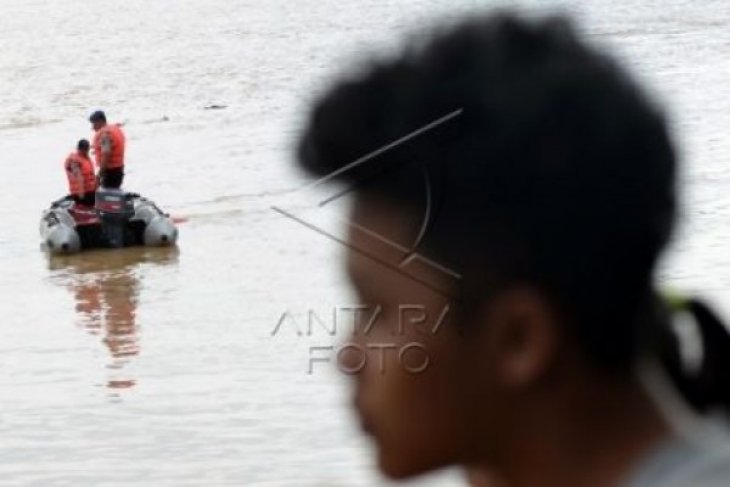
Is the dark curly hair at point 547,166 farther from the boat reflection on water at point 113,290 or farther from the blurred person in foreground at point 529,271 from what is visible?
the boat reflection on water at point 113,290

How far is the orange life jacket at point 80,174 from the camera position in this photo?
22938 millimetres

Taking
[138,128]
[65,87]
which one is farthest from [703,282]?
[65,87]

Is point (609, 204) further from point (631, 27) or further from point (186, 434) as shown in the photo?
point (631, 27)

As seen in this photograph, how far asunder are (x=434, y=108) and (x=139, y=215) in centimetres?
2175

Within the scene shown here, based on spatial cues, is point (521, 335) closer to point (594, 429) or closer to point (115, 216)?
point (594, 429)

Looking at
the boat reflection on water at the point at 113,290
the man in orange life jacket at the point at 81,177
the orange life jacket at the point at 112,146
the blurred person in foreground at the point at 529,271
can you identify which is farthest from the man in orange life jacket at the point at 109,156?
the blurred person in foreground at the point at 529,271

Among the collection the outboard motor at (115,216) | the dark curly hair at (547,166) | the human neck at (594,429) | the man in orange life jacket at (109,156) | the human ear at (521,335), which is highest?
the dark curly hair at (547,166)

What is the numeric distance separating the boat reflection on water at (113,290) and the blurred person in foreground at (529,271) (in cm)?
1355

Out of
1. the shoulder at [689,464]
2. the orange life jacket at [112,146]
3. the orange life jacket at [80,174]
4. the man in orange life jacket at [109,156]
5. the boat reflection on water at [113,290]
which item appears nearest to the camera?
the shoulder at [689,464]

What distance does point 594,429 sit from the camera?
1868 millimetres

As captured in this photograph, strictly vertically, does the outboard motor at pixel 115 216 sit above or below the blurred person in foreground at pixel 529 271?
below

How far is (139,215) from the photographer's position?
77.0 ft

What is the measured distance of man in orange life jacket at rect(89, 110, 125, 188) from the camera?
2366cm

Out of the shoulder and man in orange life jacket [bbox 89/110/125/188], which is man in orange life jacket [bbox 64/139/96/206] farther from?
the shoulder
